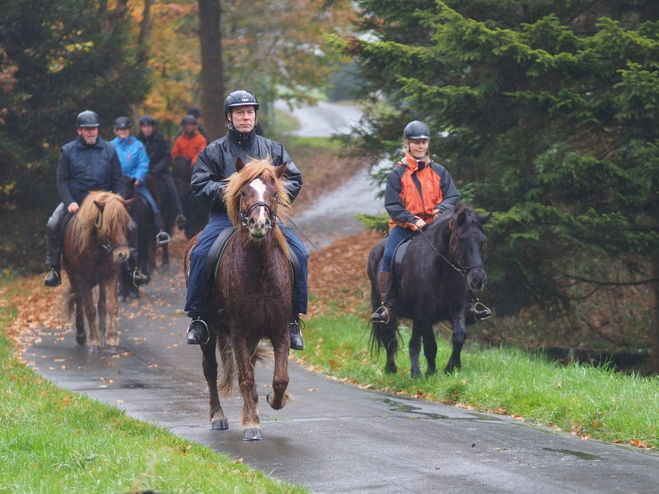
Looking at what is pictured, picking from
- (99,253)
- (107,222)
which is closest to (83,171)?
(107,222)

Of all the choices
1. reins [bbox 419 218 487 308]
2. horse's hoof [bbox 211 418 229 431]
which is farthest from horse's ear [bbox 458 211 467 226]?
horse's hoof [bbox 211 418 229 431]

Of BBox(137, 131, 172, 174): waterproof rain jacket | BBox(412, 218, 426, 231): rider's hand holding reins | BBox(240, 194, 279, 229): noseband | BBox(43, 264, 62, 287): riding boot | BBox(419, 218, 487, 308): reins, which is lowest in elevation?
BBox(43, 264, 62, 287): riding boot

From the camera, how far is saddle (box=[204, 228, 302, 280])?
8.42 meters

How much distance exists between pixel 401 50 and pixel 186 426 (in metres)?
8.11

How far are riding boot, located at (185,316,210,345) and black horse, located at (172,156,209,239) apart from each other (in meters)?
14.2

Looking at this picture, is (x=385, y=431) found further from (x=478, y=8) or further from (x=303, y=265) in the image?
(x=478, y=8)

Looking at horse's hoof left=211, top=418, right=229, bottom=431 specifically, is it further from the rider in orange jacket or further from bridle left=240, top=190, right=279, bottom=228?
the rider in orange jacket

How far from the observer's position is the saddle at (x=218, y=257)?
842 centimetres

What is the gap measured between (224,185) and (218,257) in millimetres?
630

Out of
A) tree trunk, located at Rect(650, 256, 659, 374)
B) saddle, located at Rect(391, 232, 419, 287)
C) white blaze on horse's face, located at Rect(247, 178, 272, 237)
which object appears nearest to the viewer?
white blaze on horse's face, located at Rect(247, 178, 272, 237)

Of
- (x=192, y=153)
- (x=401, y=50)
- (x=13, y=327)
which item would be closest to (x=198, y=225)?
(x=192, y=153)

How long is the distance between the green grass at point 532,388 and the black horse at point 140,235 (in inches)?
241

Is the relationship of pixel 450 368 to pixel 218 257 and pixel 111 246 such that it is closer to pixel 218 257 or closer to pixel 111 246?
pixel 218 257

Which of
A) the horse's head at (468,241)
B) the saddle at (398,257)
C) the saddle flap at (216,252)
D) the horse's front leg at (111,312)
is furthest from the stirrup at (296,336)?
the horse's front leg at (111,312)
